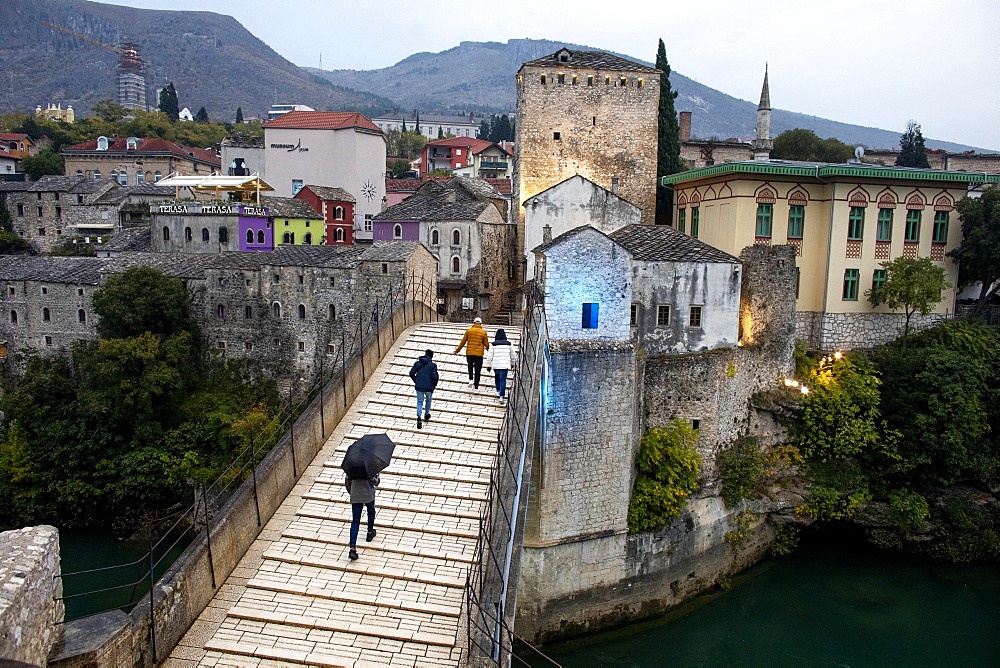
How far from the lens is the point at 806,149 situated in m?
40.1

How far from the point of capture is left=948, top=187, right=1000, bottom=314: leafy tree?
21.8 metres

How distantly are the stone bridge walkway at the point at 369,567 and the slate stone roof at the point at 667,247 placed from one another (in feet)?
29.6

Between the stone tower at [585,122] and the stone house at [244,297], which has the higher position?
the stone tower at [585,122]

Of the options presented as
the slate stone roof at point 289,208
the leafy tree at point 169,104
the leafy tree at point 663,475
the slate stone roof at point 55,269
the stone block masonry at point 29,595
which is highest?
the leafy tree at point 169,104

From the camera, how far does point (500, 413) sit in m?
12.4

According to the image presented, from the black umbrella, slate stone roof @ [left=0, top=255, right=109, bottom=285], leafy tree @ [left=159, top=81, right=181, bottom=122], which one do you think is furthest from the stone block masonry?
leafy tree @ [left=159, top=81, right=181, bottom=122]

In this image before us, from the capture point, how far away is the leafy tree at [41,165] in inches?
2175

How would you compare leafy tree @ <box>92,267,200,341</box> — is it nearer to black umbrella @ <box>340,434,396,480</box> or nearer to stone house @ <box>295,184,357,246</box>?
stone house @ <box>295,184,357,246</box>

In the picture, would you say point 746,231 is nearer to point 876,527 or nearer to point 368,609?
point 876,527

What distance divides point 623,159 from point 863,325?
40.0 feet

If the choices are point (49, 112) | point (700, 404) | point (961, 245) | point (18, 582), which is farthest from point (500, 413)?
point (49, 112)

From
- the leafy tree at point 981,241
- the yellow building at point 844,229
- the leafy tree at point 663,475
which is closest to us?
the leafy tree at point 663,475

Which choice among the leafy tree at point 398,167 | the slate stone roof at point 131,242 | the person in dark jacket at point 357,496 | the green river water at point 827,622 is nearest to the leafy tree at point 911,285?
the green river water at point 827,622

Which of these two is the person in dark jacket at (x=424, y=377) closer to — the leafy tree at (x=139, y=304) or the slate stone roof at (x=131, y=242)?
the leafy tree at (x=139, y=304)
